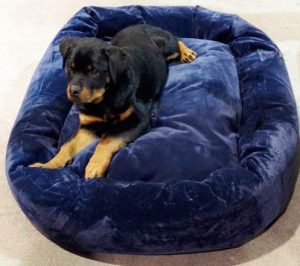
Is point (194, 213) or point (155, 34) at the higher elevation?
point (155, 34)

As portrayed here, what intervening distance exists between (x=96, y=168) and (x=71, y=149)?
0.18 metres

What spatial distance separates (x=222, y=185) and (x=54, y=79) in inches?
35.4

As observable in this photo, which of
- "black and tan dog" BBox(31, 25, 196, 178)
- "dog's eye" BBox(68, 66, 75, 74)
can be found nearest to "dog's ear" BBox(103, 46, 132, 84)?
"black and tan dog" BBox(31, 25, 196, 178)

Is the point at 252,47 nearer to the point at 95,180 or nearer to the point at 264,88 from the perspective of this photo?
the point at 264,88

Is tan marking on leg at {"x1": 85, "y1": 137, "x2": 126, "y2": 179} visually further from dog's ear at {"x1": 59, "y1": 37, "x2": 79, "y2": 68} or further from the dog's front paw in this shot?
dog's ear at {"x1": 59, "y1": 37, "x2": 79, "y2": 68}

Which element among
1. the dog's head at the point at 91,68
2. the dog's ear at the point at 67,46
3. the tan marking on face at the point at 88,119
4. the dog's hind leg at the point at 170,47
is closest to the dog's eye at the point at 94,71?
the dog's head at the point at 91,68

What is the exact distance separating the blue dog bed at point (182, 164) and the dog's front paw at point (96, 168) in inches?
1.0

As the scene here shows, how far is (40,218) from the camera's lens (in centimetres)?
140

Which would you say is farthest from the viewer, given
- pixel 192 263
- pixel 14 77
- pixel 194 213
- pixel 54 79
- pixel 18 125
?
pixel 14 77

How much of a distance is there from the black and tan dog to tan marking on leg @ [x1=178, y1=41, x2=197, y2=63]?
0.13 m

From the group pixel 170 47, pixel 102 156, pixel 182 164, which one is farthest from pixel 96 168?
pixel 170 47

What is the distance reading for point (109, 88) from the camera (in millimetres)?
1532

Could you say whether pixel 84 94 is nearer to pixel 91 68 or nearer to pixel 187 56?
pixel 91 68

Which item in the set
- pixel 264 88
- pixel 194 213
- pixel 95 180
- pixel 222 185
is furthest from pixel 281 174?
pixel 95 180
